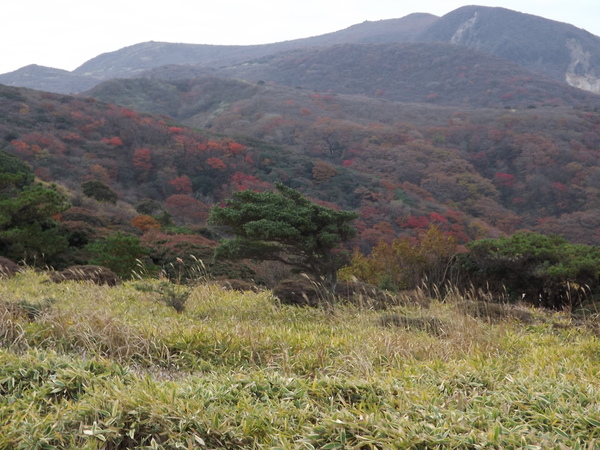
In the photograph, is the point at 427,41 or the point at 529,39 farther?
the point at 529,39

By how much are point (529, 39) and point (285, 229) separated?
146289 millimetres

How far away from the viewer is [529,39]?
5207 inches

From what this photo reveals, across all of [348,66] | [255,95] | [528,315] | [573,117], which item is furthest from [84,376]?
[348,66]

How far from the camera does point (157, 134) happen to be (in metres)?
43.4

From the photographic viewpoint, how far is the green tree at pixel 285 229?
7.96 metres

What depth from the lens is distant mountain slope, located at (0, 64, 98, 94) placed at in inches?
4596

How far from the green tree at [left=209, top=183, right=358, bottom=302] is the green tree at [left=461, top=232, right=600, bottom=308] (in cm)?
439

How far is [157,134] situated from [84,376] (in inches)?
1671

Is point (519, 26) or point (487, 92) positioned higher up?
point (519, 26)

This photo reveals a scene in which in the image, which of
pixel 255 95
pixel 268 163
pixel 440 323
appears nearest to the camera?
pixel 440 323

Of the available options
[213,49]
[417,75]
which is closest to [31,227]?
[417,75]

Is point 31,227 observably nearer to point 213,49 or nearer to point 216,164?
point 216,164

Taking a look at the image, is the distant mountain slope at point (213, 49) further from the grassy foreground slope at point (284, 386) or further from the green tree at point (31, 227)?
the grassy foreground slope at point (284, 386)

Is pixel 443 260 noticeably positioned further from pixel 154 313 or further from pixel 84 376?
pixel 84 376
